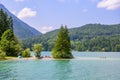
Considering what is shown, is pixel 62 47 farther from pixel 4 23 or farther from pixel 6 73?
pixel 6 73

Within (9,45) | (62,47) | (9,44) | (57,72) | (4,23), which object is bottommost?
(57,72)

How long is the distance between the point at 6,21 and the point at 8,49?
2344 centimetres

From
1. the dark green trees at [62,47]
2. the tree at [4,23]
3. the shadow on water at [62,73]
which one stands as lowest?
the shadow on water at [62,73]

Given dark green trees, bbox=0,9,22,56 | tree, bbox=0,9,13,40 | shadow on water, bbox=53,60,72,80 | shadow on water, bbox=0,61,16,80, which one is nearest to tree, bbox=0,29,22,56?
dark green trees, bbox=0,9,22,56

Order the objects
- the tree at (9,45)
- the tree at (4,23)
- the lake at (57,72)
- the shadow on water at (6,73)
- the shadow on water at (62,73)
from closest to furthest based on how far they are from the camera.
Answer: the shadow on water at (6,73), the lake at (57,72), the shadow on water at (62,73), the tree at (9,45), the tree at (4,23)

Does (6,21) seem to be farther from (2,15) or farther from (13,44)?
(13,44)

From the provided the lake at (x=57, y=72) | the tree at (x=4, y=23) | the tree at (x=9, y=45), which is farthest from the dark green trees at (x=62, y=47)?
the lake at (x=57, y=72)

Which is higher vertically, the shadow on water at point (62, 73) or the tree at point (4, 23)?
the tree at point (4, 23)

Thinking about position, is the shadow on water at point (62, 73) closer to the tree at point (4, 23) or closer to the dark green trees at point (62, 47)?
the dark green trees at point (62, 47)

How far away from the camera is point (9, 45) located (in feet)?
393

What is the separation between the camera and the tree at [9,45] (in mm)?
119125

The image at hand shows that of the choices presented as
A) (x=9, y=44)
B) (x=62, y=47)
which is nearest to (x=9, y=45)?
(x=9, y=44)

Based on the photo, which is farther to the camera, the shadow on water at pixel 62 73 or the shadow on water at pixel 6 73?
the shadow on water at pixel 62 73

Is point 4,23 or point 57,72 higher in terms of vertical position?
point 4,23
